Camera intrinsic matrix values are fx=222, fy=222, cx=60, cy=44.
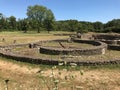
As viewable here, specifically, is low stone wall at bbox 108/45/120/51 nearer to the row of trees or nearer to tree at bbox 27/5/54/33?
the row of trees

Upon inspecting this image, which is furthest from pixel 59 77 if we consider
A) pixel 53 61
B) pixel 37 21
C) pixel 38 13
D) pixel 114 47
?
pixel 38 13

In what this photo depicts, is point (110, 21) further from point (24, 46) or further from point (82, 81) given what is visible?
point (82, 81)

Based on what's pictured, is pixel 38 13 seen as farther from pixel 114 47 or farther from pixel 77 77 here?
pixel 77 77

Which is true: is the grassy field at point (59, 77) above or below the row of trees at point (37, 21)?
below

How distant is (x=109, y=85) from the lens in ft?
32.5

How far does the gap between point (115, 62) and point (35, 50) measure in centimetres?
869

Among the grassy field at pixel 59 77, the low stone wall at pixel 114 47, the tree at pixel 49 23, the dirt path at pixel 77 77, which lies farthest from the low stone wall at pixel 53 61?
the tree at pixel 49 23

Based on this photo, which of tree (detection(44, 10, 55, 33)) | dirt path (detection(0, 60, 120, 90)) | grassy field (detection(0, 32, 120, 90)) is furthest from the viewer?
tree (detection(44, 10, 55, 33))

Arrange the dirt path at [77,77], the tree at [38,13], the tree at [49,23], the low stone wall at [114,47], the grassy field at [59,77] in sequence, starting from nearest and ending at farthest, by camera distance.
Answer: the grassy field at [59,77] → the dirt path at [77,77] → the low stone wall at [114,47] → the tree at [49,23] → the tree at [38,13]

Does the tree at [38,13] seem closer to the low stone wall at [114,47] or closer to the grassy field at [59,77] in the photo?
the low stone wall at [114,47]

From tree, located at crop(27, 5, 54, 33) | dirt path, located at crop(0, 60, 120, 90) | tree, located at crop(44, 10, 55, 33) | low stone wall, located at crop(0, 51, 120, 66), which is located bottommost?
dirt path, located at crop(0, 60, 120, 90)

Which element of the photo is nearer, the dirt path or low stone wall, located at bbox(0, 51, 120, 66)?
the dirt path

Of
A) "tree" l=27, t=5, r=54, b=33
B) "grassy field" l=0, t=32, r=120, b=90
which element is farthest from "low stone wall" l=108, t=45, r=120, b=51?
"tree" l=27, t=5, r=54, b=33

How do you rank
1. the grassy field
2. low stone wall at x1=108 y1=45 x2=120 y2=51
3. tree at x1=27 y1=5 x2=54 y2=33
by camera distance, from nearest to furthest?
1. the grassy field
2. low stone wall at x1=108 y1=45 x2=120 y2=51
3. tree at x1=27 y1=5 x2=54 y2=33
